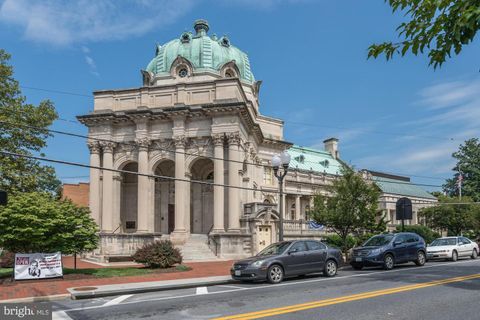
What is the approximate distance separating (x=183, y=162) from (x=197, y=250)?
7.39 metres

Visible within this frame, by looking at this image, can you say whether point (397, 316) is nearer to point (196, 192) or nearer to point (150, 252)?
point (150, 252)

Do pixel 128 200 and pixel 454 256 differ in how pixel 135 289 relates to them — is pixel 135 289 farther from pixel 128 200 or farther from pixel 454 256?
pixel 128 200

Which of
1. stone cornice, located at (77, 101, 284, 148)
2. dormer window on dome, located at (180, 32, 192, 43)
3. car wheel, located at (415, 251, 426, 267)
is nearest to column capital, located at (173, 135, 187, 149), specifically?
stone cornice, located at (77, 101, 284, 148)

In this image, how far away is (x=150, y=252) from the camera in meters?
22.4

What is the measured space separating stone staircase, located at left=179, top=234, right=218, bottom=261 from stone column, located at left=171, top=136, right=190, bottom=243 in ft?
3.03

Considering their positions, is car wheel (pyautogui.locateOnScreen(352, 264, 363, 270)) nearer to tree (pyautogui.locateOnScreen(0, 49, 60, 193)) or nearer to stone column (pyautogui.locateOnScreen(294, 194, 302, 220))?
tree (pyautogui.locateOnScreen(0, 49, 60, 193))

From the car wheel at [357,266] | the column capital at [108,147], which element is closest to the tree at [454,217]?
the car wheel at [357,266]

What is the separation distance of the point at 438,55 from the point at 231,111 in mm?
29523

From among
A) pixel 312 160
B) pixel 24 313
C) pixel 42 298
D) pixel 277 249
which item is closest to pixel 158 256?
pixel 277 249

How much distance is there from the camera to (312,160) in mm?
70062

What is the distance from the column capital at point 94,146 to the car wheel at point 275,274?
2540 cm

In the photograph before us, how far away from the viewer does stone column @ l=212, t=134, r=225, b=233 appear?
34094 millimetres

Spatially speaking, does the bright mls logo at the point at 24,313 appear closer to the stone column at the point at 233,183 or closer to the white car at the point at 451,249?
the white car at the point at 451,249

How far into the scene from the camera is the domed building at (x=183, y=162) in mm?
34125
